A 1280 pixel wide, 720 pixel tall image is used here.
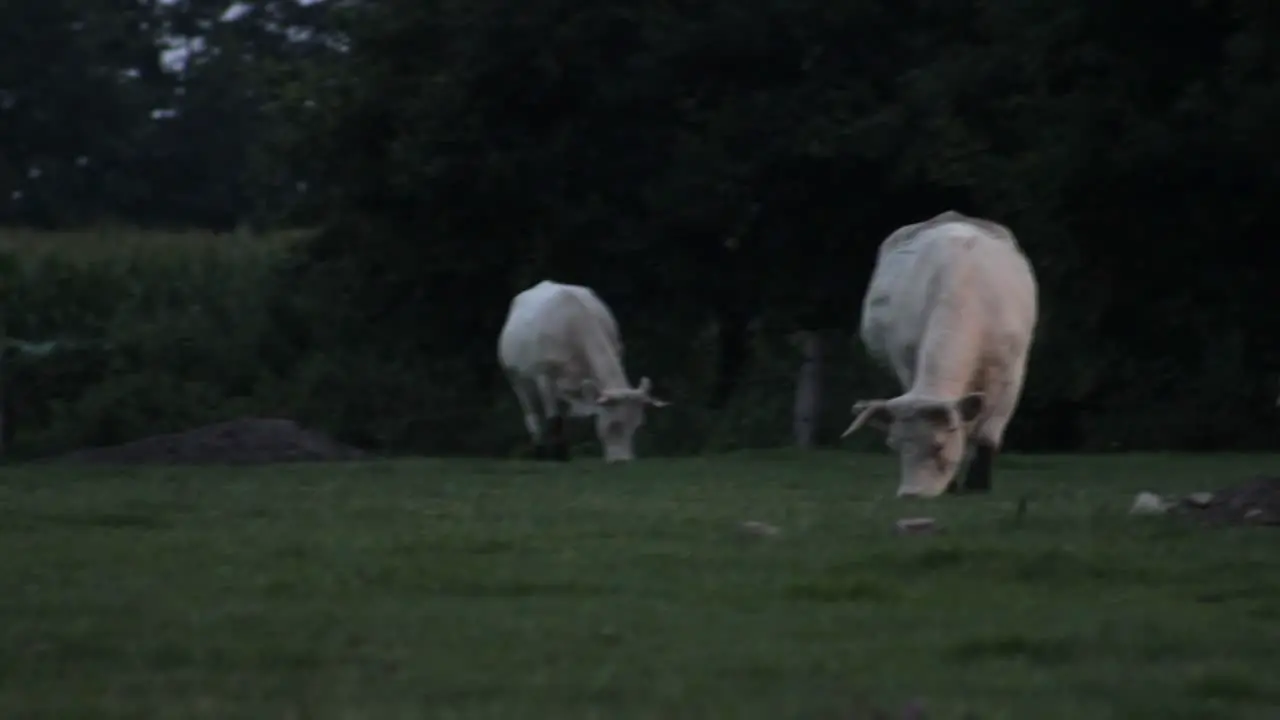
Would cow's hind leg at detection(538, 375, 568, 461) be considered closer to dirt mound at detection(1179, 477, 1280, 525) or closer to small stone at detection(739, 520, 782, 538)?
dirt mound at detection(1179, 477, 1280, 525)

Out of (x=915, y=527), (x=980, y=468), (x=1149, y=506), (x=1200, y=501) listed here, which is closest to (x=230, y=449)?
(x=980, y=468)

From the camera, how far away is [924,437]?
15.3 metres

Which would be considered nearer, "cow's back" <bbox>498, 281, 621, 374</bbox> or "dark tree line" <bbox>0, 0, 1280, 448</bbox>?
"dark tree line" <bbox>0, 0, 1280, 448</bbox>

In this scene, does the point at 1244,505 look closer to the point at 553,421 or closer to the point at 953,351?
the point at 953,351

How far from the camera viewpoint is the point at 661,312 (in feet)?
104

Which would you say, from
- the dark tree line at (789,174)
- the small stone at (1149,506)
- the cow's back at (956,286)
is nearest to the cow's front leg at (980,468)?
the cow's back at (956,286)

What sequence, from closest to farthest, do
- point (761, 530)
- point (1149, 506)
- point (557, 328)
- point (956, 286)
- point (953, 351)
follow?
point (761, 530)
point (1149, 506)
point (953, 351)
point (956, 286)
point (557, 328)

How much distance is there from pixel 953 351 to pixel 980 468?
967 millimetres

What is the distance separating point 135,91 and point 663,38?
122ft

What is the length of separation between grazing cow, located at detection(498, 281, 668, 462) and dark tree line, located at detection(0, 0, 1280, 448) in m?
2.67

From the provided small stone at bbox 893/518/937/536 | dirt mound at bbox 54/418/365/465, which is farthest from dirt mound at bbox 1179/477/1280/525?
dirt mound at bbox 54/418/365/465

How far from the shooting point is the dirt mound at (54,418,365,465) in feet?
74.0

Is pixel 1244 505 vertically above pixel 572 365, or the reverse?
pixel 572 365

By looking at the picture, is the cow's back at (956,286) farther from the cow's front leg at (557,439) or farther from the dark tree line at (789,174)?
the cow's front leg at (557,439)
